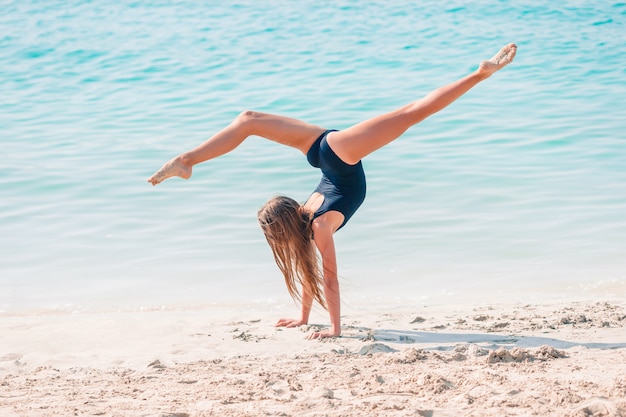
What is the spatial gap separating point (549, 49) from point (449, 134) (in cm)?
528

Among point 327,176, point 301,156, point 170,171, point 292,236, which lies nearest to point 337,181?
point 327,176

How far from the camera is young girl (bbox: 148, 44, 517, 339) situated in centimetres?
454

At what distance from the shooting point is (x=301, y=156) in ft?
31.0

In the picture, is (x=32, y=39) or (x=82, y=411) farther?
(x=32, y=39)

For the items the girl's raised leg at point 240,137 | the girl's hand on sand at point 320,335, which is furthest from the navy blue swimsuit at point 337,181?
the girl's hand on sand at point 320,335

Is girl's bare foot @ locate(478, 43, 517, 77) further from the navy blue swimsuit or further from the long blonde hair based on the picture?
the long blonde hair

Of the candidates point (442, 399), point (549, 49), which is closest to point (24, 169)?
point (442, 399)

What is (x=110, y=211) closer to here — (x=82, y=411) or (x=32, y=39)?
(x=82, y=411)

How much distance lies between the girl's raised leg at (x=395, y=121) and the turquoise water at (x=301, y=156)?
1.52m

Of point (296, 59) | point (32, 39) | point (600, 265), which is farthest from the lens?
point (32, 39)

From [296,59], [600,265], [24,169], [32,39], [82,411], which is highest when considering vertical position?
[32,39]

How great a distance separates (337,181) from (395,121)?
0.49 metres

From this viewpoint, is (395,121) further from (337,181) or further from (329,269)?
(329,269)

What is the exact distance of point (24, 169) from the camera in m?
9.11
